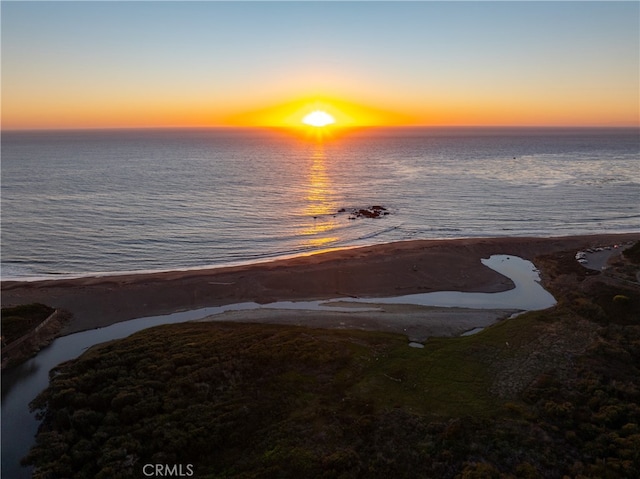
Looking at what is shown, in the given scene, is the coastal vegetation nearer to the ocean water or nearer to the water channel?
the water channel

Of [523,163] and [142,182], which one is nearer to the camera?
[142,182]

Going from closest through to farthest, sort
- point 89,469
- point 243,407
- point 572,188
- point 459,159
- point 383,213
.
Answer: point 89,469 < point 243,407 < point 383,213 < point 572,188 < point 459,159

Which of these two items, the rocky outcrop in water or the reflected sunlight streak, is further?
the rocky outcrop in water

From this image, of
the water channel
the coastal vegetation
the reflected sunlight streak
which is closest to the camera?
the coastal vegetation

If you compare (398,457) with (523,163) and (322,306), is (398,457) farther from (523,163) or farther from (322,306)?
(523,163)

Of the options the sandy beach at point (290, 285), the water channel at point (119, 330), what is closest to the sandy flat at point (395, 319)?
the sandy beach at point (290, 285)

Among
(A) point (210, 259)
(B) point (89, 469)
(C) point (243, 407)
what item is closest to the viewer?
(B) point (89, 469)

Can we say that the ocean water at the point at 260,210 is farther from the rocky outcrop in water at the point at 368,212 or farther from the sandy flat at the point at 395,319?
the sandy flat at the point at 395,319

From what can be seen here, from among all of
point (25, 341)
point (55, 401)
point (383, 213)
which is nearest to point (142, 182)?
point (383, 213)

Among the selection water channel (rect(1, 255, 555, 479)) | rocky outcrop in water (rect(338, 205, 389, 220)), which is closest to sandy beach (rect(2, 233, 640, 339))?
water channel (rect(1, 255, 555, 479))
